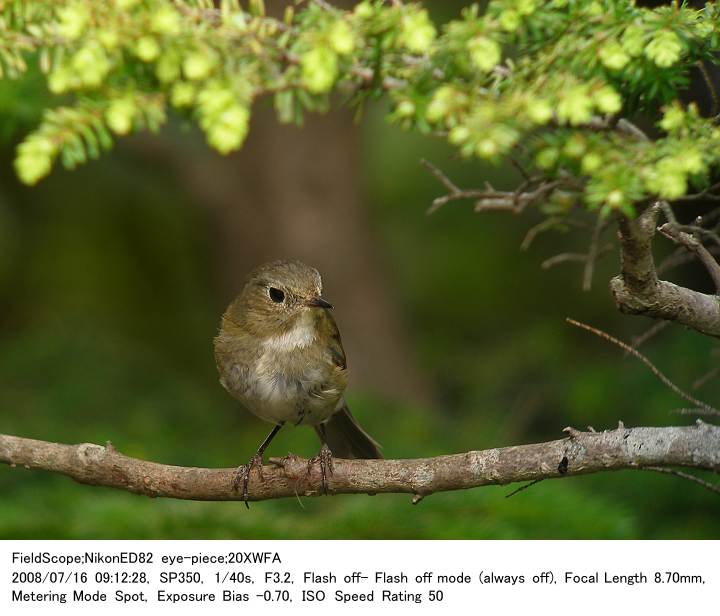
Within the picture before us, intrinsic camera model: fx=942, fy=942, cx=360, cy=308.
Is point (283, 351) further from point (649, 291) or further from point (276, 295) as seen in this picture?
point (649, 291)

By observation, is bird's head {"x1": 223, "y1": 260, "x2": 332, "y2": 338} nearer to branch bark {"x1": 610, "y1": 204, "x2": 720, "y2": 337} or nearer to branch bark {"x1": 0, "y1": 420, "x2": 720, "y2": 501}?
branch bark {"x1": 0, "y1": 420, "x2": 720, "y2": 501}

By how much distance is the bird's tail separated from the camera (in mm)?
4242

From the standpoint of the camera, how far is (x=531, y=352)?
632 centimetres

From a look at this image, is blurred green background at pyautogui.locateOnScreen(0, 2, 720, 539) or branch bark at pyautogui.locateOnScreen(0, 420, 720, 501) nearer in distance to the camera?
branch bark at pyautogui.locateOnScreen(0, 420, 720, 501)

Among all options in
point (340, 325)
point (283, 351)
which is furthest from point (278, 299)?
point (340, 325)

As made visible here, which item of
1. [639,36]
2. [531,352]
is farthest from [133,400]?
[639,36]

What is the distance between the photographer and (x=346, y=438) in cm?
427

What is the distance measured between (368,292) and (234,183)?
131 centimetres

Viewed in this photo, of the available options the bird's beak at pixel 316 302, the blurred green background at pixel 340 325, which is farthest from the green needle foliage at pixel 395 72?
the blurred green background at pixel 340 325

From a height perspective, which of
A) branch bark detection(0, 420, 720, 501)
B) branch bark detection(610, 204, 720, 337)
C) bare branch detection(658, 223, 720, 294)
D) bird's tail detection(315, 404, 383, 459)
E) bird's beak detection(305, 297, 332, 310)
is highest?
bird's beak detection(305, 297, 332, 310)

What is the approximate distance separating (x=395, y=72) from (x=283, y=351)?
5.56ft

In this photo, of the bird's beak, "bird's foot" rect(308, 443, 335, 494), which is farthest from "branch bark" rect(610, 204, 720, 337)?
the bird's beak

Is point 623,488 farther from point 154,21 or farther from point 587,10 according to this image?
point 154,21

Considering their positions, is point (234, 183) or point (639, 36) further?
point (234, 183)
